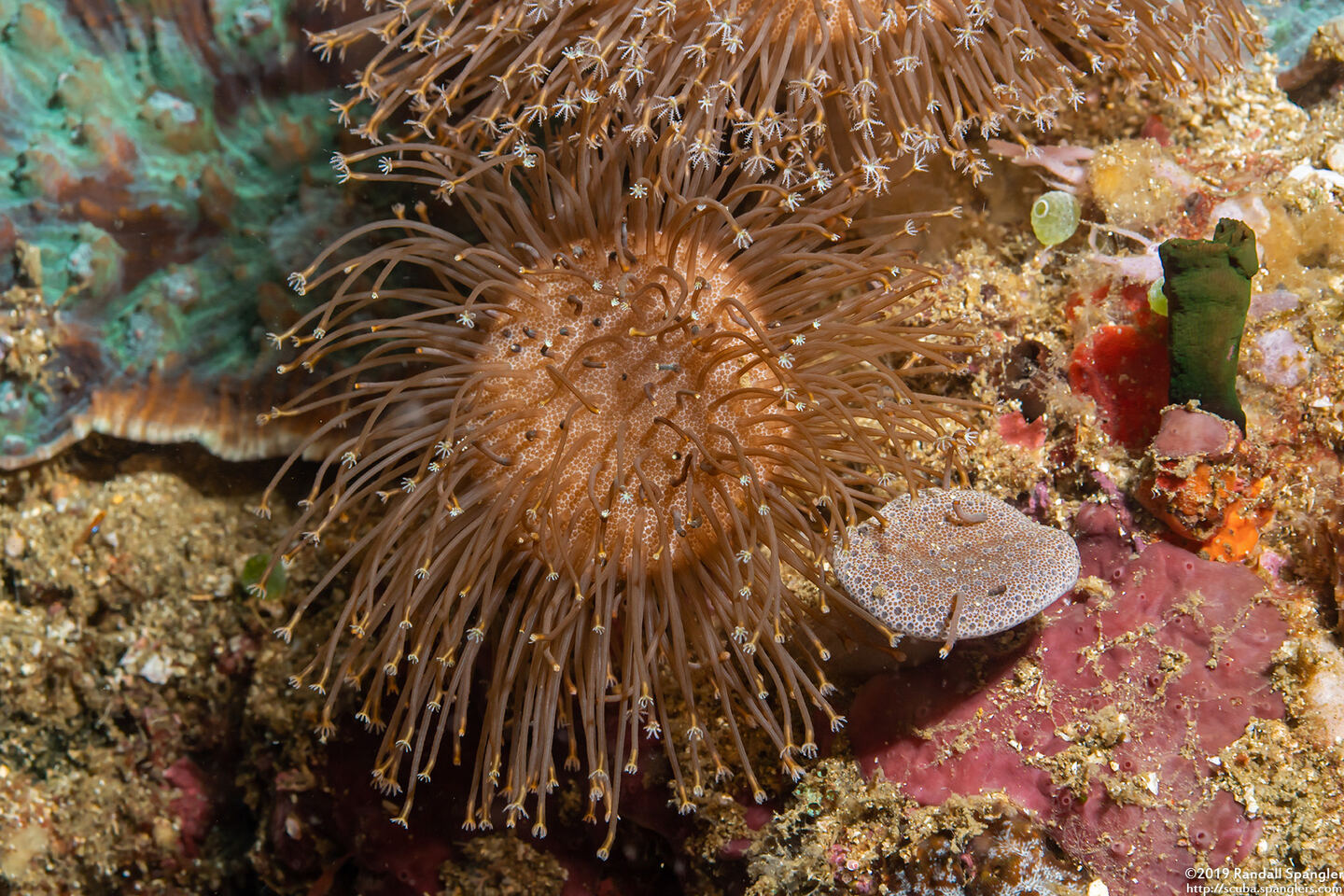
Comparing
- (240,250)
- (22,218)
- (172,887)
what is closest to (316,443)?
(240,250)

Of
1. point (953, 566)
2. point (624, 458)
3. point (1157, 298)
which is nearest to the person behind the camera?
point (953, 566)

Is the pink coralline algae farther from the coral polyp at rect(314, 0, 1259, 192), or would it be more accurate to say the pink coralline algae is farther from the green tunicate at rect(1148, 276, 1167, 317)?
the coral polyp at rect(314, 0, 1259, 192)

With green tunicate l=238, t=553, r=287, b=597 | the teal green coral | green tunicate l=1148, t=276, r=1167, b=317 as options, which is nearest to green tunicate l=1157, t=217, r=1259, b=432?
green tunicate l=1148, t=276, r=1167, b=317

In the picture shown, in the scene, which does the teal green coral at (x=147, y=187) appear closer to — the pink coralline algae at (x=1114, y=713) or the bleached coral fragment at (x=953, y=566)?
the bleached coral fragment at (x=953, y=566)

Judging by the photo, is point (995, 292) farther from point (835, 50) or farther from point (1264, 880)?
point (1264, 880)

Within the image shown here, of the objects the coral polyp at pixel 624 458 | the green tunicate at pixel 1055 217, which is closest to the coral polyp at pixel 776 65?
the coral polyp at pixel 624 458

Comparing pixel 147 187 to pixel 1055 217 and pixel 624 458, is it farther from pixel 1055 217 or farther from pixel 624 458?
pixel 1055 217

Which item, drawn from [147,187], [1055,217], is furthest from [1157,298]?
[147,187]
